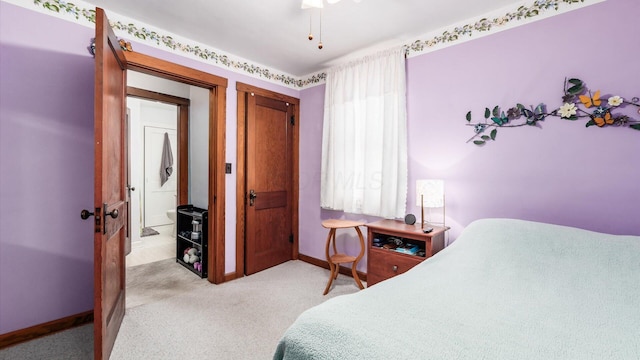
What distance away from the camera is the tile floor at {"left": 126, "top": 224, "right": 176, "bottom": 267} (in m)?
3.71

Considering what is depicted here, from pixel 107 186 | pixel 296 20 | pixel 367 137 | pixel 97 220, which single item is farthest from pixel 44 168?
pixel 367 137

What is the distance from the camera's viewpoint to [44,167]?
6.59ft

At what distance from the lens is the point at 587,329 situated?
957 mm

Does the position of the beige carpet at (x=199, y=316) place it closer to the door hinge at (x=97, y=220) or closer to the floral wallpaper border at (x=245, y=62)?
the door hinge at (x=97, y=220)

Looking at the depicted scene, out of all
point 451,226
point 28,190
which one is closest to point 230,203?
point 28,190

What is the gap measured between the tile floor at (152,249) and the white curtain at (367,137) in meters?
2.52

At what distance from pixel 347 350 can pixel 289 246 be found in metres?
2.93

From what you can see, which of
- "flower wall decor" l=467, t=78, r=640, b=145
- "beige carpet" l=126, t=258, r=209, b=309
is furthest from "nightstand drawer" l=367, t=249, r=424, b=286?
"beige carpet" l=126, t=258, r=209, b=309

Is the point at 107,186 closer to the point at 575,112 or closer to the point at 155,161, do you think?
the point at 575,112

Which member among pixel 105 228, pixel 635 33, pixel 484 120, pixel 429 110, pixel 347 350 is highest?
pixel 635 33

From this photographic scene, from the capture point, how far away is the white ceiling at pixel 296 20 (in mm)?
2098

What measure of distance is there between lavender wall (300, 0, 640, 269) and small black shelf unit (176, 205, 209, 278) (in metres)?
2.33

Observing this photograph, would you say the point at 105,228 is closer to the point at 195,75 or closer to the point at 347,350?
Result: the point at 347,350

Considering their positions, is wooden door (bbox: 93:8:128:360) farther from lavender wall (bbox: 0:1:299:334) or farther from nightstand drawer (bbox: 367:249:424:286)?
nightstand drawer (bbox: 367:249:424:286)
